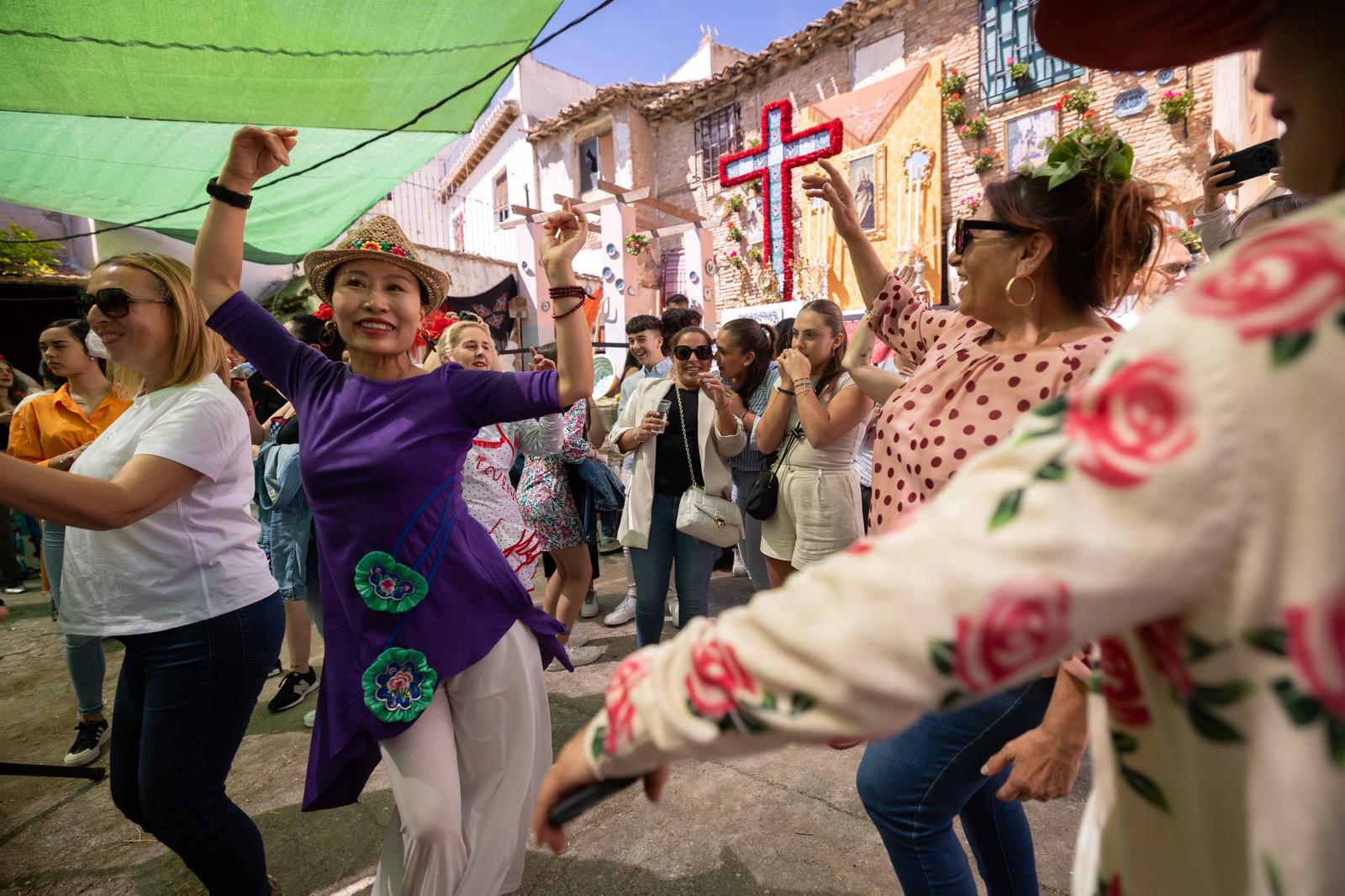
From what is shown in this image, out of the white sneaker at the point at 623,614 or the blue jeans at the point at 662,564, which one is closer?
the blue jeans at the point at 662,564

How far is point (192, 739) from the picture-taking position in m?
1.77

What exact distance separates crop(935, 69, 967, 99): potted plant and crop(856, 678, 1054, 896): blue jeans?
1054 centimetres

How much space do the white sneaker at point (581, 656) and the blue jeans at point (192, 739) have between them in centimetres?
202

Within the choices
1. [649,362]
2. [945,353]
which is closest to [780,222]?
[649,362]

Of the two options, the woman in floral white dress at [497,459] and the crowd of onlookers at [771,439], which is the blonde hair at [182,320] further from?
the woman in floral white dress at [497,459]

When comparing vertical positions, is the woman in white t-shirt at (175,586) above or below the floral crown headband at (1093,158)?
below

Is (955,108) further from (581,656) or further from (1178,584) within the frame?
(1178,584)

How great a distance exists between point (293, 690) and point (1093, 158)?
4.21m

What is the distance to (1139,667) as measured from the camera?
2.09ft

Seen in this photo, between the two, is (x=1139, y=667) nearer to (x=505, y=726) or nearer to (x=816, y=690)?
(x=816, y=690)

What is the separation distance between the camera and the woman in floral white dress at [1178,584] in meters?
0.45

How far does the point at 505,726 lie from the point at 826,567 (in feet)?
4.99

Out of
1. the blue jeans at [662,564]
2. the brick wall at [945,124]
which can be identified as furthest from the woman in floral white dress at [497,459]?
the brick wall at [945,124]

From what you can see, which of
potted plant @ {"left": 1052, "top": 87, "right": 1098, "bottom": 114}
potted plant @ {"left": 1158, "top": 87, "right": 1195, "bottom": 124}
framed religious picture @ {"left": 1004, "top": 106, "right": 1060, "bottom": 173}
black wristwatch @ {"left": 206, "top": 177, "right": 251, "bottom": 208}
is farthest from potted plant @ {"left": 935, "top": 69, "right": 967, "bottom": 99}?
black wristwatch @ {"left": 206, "top": 177, "right": 251, "bottom": 208}
